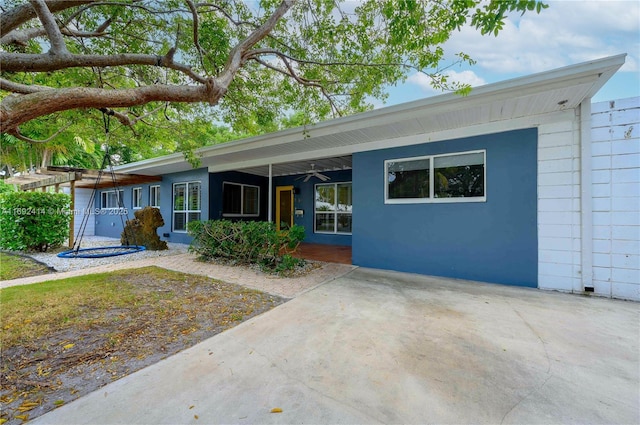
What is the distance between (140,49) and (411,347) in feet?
22.7

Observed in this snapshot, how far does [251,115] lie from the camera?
7.05 m

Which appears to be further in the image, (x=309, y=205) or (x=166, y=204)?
(x=166, y=204)

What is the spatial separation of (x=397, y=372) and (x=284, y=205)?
29.3 feet

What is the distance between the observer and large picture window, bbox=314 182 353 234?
9.16 m

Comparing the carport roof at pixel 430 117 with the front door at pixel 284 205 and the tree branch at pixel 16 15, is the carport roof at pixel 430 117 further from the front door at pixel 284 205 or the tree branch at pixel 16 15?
the tree branch at pixel 16 15

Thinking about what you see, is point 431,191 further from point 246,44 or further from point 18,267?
point 18,267

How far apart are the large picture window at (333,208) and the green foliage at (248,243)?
3.19 meters

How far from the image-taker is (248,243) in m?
5.77

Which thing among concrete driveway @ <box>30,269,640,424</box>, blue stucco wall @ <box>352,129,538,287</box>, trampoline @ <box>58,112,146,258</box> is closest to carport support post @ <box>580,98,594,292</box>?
blue stucco wall @ <box>352,129,538,287</box>

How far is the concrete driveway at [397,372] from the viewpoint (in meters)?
1.59

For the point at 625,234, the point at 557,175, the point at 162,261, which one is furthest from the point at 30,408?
the point at 625,234

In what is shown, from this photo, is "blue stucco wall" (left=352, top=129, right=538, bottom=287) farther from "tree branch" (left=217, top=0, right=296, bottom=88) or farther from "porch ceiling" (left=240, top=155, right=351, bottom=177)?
"tree branch" (left=217, top=0, right=296, bottom=88)

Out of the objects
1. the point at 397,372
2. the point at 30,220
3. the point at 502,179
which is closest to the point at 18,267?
the point at 30,220

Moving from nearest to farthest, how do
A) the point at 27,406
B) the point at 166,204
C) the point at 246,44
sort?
the point at 27,406
the point at 246,44
the point at 166,204
